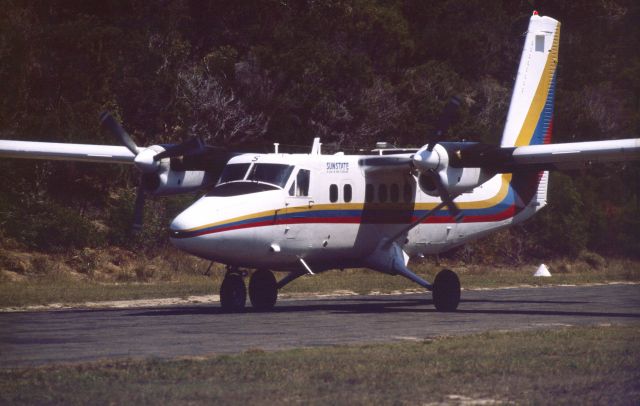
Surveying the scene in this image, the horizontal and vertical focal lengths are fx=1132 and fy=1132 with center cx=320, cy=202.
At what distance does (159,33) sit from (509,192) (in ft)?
74.7

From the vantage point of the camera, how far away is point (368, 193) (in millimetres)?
26219

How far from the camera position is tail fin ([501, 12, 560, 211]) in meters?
29.4

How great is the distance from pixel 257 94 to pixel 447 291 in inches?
909

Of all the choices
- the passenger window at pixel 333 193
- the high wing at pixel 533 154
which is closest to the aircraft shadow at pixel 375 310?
the passenger window at pixel 333 193

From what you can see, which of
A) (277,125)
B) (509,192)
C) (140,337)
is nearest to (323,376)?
(140,337)

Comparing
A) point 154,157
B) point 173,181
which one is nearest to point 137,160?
point 154,157

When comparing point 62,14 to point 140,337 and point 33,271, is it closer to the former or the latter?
point 33,271

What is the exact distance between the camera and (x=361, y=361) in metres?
15.0

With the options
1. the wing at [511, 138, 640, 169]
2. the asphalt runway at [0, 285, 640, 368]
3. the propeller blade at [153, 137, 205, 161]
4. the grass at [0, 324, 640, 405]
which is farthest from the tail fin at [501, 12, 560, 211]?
the grass at [0, 324, 640, 405]

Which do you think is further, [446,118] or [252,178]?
[446,118]

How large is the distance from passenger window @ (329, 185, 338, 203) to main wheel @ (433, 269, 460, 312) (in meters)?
2.91

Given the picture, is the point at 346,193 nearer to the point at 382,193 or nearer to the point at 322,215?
the point at 322,215

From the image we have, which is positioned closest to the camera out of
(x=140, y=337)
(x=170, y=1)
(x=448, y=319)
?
(x=140, y=337)

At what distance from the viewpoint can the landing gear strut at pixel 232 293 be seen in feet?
79.9
